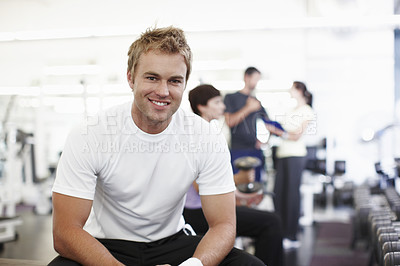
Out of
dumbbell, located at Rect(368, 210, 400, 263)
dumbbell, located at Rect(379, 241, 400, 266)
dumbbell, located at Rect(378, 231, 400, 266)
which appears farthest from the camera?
dumbbell, located at Rect(368, 210, 400, 263)

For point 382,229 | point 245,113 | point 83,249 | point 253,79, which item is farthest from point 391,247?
point 253,79

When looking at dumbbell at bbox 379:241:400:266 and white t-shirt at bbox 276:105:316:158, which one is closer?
dumbbell at bbox 379:241:400:266

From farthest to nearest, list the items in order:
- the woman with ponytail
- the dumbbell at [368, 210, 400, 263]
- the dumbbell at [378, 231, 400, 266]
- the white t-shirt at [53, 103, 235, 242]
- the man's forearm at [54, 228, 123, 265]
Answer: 1. the woman with ponytail
2. the dumbbell at [368, 210, 400, 263]
3. the dumbbell at [378, 231, 400, 266]
4. the white t-shirt at [53, 103, 235, 242]
5. the man's forearm at [54, 228, 123, 265]

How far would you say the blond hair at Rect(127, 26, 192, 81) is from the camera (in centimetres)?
114

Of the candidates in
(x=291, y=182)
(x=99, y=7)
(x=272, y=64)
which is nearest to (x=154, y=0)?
(x=99, y=7)

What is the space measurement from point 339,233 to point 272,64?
7.66 feet

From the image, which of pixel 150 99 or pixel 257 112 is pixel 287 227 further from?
pixel 150 99

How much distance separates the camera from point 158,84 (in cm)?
116

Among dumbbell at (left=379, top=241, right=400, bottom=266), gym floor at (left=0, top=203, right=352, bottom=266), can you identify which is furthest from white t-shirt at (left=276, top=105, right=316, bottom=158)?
dumbbell at (left=379, top=241, right=400, bottom=266)

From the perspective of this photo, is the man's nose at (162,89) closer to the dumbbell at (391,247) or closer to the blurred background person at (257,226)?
the blurred background person at (257,226)

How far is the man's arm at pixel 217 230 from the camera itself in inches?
43.8

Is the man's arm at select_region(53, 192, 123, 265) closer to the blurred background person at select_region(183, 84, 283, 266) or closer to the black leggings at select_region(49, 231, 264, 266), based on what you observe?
the black leggings at select_region(49, 231, 264, 266)

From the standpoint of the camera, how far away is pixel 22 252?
2762 mm

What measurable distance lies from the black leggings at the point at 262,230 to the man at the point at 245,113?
1.03 m
